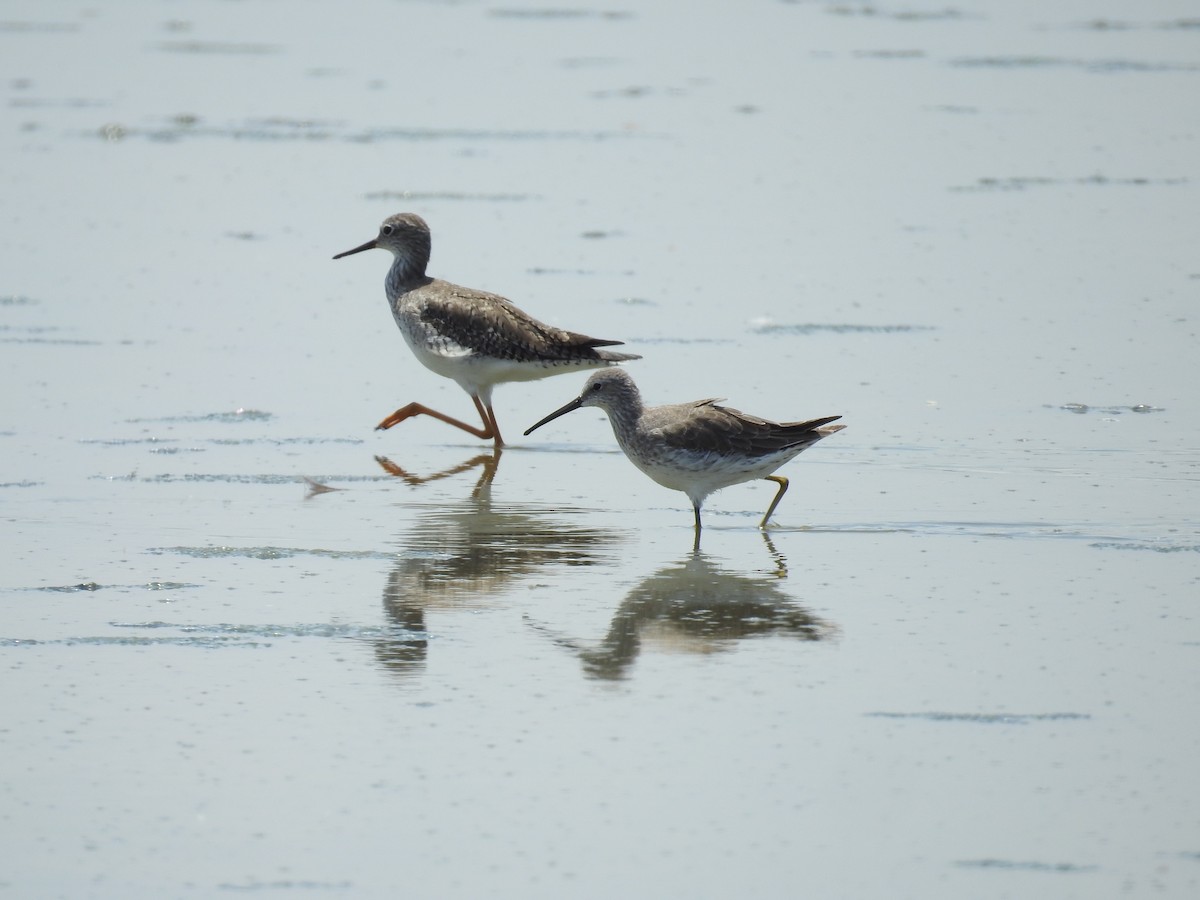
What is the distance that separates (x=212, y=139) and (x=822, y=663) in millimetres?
11955

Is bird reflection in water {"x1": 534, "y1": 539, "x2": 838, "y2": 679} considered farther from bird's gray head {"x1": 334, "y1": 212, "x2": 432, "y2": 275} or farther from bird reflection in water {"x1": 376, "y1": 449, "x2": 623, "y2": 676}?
bird's gray head {"x1": 334, "y1": 212, "x2": 432, "y2": 275}

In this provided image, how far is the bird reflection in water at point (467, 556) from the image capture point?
270 inches

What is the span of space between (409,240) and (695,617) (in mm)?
5211

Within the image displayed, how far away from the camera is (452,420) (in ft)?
34.3

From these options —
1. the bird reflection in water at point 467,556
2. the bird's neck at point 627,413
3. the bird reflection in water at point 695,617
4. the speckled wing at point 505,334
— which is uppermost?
the bird's neck at point 627,413

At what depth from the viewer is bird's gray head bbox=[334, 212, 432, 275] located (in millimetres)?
11586

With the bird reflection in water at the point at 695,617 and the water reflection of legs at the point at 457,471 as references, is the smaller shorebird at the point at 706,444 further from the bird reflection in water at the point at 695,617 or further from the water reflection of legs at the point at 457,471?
the water reflection of legs at the point at 457,471

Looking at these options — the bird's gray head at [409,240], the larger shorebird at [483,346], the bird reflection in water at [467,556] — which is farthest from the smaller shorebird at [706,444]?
the bird's gray head at [409,240]

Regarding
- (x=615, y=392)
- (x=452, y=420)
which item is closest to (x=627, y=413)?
(x=615, y=392)

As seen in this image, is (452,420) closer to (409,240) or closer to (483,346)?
(483,346)

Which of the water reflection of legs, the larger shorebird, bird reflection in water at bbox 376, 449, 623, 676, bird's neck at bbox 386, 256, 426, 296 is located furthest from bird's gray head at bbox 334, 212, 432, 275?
bird reflection in water at bbox 376, 449, 623, 676

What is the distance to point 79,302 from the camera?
1212 centimetres

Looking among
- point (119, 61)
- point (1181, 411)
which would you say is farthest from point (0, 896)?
point (119, 61)

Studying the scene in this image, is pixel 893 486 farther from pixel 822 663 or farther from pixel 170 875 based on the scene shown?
pixel 170 875
